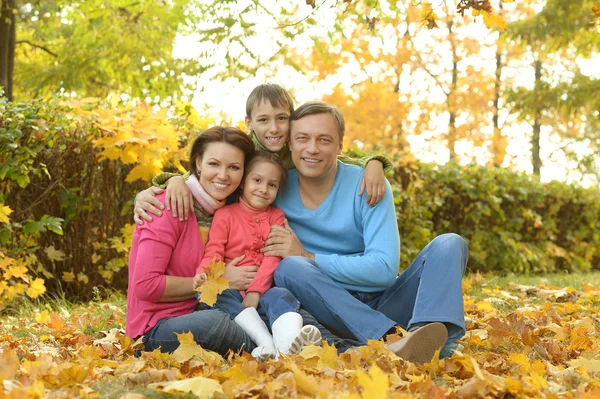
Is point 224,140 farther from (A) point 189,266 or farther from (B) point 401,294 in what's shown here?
(B) point 401,294

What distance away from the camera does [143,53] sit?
10.3m

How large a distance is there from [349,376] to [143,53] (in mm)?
8774

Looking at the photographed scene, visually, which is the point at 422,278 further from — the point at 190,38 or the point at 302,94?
the point at 302,94

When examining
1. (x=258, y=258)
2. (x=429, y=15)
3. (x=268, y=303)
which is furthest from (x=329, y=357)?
(x=429, y=15)

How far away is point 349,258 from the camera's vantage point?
312 cm

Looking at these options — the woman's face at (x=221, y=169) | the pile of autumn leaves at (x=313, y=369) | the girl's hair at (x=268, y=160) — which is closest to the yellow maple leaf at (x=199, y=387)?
the pile of autumn leaves at (x=313, y=369)

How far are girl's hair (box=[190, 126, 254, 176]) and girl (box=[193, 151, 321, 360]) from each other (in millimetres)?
52

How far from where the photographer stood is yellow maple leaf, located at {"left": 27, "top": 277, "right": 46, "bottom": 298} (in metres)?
4.61

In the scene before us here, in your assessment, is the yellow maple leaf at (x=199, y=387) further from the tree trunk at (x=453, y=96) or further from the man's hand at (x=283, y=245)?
the tree trunk at (x=453, y=96)

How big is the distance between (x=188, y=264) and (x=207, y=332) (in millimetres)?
375

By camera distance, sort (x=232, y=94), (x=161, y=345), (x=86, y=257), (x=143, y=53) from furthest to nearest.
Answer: (x=232, y=94) < (x=143, y=53) < (x=86, y=257) < (x=161, y=345)

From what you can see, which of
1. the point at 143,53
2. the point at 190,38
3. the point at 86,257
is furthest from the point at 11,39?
the point at 86,257

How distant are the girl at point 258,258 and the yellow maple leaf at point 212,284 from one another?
5 centimetres

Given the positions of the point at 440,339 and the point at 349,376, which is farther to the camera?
the point at 440,339
